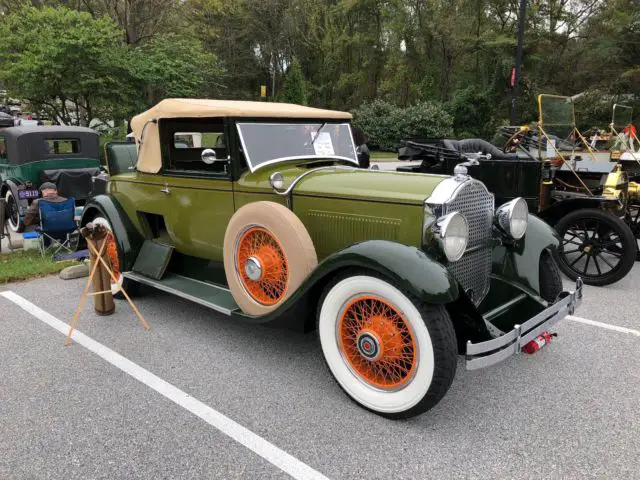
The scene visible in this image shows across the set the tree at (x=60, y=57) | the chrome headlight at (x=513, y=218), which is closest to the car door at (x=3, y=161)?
the tree at (x=60, y=57)

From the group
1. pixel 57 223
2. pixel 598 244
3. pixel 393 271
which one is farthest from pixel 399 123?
pixel 393 271

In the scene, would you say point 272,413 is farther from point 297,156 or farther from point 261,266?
point 297,156

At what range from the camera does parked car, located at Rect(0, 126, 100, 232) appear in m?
8.54

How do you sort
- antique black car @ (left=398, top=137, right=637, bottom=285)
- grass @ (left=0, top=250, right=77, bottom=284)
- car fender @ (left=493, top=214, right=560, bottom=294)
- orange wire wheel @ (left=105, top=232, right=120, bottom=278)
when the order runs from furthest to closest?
grass @ (left=0, top=250, right=77, bottom=284)
antique black car @ (left=398, top=137, right=637, bottom=285)
orange wire wheel @ (left=105, top=232, right=120, bottom=278)
car fender @ (left=493, top=214, right=560, bottom=294)

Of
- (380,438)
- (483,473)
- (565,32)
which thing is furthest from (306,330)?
(565,32)

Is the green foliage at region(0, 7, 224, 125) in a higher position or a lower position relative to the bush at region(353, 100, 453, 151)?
higher

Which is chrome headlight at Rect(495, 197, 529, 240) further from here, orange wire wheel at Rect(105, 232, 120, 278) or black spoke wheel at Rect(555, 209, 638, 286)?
orange wire wheel at Rect(105, 232, 120, 278)

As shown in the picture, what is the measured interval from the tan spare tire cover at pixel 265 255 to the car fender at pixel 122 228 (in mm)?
1479

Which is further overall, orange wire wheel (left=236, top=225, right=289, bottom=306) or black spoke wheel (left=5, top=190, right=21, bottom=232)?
black spoke wheel (left=5, top=190, right=21, bottom=232)

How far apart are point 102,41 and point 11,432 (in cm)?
1438

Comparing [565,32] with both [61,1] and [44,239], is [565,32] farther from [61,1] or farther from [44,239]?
[44,239]

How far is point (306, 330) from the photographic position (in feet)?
10.4

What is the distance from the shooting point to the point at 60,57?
540 inches

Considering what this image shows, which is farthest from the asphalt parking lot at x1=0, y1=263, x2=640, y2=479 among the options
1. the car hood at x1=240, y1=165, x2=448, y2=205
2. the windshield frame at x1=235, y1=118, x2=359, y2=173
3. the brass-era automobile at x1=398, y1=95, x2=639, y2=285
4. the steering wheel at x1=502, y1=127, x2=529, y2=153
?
the steering wheel at x1=502, y1=127, x2=529, y2=153
